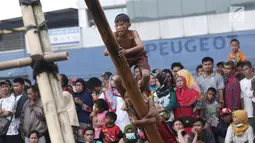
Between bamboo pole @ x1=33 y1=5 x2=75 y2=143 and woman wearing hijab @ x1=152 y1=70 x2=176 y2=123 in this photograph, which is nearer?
bamboo pole @ x1=33 y1=5 x2=75 y2=143

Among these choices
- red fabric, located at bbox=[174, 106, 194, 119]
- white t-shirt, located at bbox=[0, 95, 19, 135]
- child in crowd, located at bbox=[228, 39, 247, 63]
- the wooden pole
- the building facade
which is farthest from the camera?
the building facade

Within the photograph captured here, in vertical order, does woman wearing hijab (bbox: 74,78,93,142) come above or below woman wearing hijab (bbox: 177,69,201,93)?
below

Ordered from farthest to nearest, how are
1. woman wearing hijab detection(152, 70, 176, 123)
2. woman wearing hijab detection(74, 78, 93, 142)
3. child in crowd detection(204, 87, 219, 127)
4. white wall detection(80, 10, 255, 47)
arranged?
white wall detection(80, 10, 255, 47) → woman wearing hijab detection(74, 78, 93, 142) → child in crowd detection(204, 87, 219, 127) → woman wearing hijab detection(152, 70, 176, 123)

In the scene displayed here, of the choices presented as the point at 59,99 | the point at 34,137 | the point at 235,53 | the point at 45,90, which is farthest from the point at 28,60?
the point at 235,53

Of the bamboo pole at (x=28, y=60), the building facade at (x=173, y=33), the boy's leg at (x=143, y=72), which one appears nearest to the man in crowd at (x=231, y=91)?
the building facade at (x=173, y=33)

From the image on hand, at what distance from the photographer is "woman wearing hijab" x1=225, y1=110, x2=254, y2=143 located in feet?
34.1

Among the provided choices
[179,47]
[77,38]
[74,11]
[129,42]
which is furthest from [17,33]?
[129,42]

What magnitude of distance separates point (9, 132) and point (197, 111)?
3403mm

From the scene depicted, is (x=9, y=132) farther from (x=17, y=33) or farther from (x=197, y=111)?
(x=17, y=33)

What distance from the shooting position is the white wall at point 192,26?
1810cm

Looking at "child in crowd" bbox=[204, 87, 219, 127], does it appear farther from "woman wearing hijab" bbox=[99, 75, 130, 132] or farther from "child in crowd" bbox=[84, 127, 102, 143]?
"child in crowd" bbox=[84, 127, 102, 143]

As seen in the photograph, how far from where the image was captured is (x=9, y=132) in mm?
10984

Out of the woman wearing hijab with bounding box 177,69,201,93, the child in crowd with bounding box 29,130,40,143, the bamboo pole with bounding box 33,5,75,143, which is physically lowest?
the child in crowd with bounding box 29,130,40,143

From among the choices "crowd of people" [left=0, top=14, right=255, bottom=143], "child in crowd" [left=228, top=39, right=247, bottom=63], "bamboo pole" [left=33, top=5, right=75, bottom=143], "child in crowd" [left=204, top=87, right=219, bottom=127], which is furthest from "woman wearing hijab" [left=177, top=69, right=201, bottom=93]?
"bamboo pole" [left=33, top=5, right=75, bottom=143]
